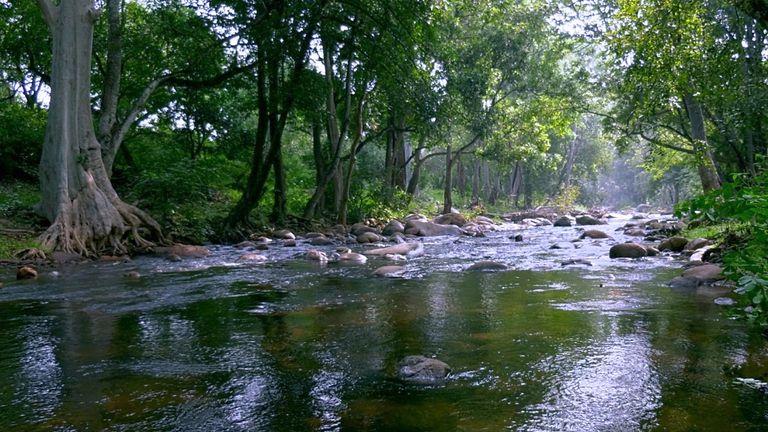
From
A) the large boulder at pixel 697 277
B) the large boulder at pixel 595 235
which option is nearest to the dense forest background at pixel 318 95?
the large boulder at pixel 697 277

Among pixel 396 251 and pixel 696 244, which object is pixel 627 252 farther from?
pixel 396 251

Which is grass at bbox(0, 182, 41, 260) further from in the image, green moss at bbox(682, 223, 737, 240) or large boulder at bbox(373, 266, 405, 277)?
green moss at bbox(682, 223, 737, 240)

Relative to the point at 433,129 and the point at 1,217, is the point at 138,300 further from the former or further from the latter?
the point at 433,129

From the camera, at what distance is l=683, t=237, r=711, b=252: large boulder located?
432 inches

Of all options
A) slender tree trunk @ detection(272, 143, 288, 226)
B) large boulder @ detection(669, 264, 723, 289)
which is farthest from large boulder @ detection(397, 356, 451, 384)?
slender tree trunk @ detection(272, 143, 288, 226)

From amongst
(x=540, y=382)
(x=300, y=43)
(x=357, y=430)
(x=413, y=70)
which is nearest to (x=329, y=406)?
(x=357, y=430)

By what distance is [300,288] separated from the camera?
7387mm

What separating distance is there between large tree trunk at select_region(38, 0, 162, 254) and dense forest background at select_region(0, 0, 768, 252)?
44mm

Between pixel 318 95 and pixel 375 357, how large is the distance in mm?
13682

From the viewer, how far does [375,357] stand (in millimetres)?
3916

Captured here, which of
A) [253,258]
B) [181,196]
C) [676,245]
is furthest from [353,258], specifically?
[676,245]

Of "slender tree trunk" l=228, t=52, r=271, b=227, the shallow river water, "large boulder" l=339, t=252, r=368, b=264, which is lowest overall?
the shallow river water

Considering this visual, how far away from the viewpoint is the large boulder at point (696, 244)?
432 inches

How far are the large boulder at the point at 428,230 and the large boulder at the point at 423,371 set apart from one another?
1512 centimetres
